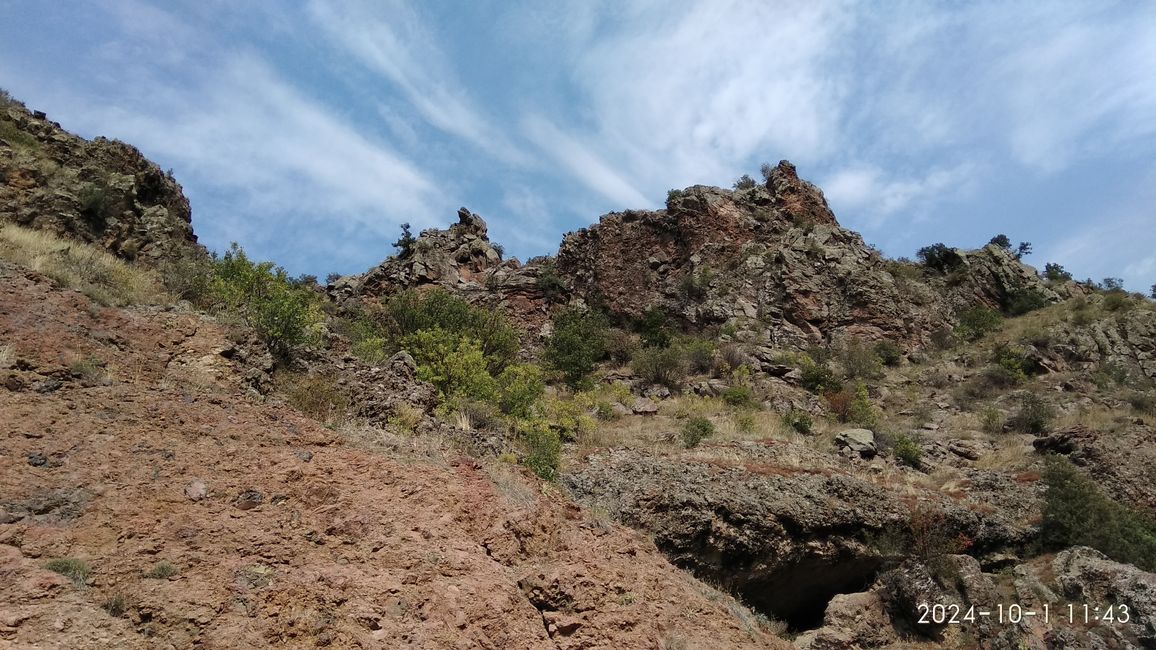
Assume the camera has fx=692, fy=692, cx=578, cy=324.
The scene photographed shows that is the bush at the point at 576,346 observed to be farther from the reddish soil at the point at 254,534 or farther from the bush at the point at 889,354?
the reddish soil at the point at 254,534

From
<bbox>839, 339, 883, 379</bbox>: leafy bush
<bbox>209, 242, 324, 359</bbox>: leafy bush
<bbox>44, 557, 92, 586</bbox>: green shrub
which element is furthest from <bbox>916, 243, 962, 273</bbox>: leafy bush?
<bbox>44, 557, 92, 586</bbox>: green shrub

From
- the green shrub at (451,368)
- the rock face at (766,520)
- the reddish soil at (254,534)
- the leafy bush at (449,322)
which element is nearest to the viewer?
the reddish soil at (254,534)

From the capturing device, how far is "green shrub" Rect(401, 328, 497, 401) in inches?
555

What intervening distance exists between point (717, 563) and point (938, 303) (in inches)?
998

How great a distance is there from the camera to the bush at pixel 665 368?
81.2 ft

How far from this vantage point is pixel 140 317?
27.2 feet

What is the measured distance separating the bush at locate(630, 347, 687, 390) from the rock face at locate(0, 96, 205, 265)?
581 inches

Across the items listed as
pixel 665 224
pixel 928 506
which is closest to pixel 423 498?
pixel 928 506

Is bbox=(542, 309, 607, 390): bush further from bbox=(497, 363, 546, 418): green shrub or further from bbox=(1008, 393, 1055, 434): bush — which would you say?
bbox=(1008, 393, 1055, 434): bush

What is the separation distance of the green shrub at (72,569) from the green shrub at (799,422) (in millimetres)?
16493

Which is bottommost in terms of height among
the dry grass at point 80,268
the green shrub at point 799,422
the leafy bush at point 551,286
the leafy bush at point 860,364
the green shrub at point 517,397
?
the dry grass at point 80,268

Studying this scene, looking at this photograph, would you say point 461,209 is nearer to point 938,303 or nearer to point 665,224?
point 665,224

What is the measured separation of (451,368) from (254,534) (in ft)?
32.7

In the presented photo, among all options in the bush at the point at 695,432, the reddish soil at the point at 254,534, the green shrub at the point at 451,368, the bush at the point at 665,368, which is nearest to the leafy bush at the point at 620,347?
the bush at the point at 665,368
